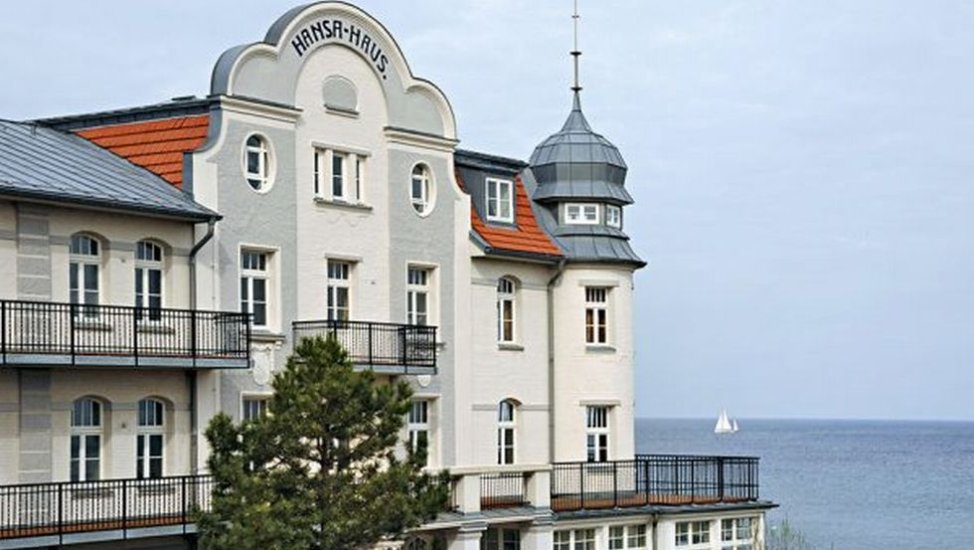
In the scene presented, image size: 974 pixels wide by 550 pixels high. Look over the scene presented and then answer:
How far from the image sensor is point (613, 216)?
150 ft

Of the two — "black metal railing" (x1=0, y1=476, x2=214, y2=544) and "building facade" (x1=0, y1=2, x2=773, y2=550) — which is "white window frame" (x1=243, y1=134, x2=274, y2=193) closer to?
"building facade" (x1=0, y1=2, x2=773, y2=550)

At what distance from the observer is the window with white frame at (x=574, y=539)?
1655 inches

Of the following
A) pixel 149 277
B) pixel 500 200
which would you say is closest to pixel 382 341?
pixel 149 277

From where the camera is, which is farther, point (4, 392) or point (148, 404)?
point (148, 404)

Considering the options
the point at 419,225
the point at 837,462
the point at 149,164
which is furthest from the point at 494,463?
the point at 837,462

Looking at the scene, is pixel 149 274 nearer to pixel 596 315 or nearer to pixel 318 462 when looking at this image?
pixel 318 462

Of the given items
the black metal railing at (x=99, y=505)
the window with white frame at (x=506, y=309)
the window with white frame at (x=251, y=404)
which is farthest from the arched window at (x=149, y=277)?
the window with white frame at (x=506, y=309)

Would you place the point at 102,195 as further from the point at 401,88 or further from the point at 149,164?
the point at 401,88

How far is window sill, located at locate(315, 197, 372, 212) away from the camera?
37.6m

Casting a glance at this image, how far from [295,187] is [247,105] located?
210 centimetres

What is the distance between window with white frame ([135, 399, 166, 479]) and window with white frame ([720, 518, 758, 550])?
51.2ft

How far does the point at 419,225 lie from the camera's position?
40.2m

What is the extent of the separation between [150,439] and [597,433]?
1377cm

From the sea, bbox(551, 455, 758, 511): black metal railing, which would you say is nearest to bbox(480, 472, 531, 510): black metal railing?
bbox(551, 455, 758, 511): black metal railing
